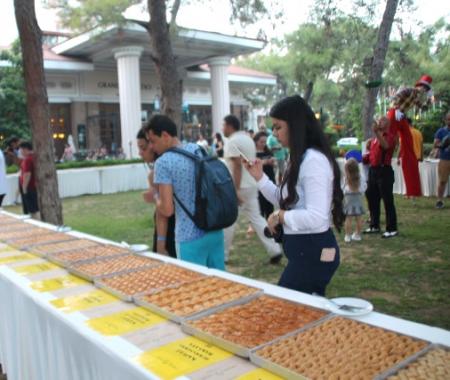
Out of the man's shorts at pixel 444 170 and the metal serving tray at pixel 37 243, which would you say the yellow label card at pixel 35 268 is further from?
the man's shorts at pixel 444 170

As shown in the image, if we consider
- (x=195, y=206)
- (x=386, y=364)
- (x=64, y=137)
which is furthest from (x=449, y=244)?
(x=64, y=137)

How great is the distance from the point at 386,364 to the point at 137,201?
32.7 ft

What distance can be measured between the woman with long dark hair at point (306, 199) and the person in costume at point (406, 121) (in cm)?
430

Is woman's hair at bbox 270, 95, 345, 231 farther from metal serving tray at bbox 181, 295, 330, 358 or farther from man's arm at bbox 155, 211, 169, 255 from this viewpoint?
man's arm at bbox 155, 211, 169, 255

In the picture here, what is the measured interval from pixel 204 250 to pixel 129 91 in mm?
Answer: 16577

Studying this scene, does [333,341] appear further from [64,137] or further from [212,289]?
[64,137]

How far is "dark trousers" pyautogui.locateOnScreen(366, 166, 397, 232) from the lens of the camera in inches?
226

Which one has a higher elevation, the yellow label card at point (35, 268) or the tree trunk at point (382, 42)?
the tree trunk at point (382, 42)

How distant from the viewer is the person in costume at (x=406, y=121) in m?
6.06

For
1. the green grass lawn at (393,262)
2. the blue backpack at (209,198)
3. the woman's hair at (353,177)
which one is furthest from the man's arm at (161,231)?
the woman's hair at (353,177)

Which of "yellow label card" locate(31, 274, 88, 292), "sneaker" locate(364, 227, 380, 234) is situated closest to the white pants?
"sneaker" locate(364, 227, 380, 234)

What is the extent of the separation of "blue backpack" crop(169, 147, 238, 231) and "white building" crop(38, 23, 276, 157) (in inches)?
588

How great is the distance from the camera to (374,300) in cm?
374

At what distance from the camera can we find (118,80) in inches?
807
